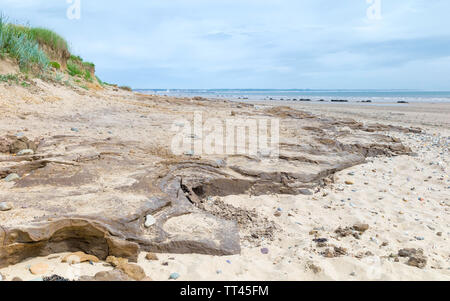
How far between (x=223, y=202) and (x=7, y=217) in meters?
2.33

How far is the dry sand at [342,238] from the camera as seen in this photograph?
2.85m

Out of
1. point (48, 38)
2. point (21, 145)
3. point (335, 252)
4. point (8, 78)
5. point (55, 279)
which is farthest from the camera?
point (48, 38)

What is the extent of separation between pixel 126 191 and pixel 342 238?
2287 mm

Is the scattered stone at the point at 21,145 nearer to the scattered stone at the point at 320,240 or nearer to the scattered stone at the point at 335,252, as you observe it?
the scattered stone at the point at 320,240

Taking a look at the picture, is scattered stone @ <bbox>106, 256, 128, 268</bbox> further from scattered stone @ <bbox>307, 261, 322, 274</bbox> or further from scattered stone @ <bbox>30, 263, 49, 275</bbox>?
scattered stone @ <bbox>307, 261, 322, 274</bbox>

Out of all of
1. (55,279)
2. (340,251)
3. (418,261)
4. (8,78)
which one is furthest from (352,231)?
(8,78)

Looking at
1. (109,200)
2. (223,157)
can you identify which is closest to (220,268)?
(109,200)

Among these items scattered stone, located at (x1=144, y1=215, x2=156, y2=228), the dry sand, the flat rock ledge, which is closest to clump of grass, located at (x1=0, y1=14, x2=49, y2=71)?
the dry sand

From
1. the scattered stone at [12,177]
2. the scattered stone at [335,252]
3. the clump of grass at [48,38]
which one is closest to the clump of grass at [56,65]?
the clump of grass at [48,38]

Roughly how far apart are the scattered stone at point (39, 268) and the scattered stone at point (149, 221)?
0.88 metres

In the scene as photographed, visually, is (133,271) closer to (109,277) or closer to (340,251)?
(109,277)

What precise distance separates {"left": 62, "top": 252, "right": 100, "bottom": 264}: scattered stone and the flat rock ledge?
0.23 ft

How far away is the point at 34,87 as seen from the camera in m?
8.77

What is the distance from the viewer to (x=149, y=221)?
3.26 meters
